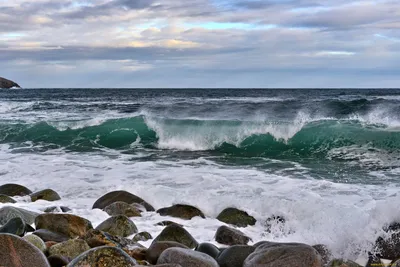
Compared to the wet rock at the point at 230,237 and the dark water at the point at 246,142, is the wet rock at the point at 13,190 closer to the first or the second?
the wet rock at the point at 230,237

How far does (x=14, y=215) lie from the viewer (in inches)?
232

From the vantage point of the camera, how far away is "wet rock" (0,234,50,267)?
3.87m

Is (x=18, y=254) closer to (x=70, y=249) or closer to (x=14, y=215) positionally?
(x=70, y=249)

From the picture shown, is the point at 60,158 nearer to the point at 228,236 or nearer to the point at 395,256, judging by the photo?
the point at 228,236

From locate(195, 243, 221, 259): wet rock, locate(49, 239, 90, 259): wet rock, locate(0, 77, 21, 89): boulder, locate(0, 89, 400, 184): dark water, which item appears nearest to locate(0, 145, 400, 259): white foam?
locate(195, 243, 221, 259): wet rock

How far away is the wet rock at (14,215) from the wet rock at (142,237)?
1439mm

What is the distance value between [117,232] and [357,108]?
21511mm

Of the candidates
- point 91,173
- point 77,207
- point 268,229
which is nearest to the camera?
point 268,229

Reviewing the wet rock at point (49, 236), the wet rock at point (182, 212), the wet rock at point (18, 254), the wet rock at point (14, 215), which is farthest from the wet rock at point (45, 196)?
the wet rock at point (18, 254)

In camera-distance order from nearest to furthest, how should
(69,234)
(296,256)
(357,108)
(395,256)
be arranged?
(296,256), (395,256), (69,234), (357,108)

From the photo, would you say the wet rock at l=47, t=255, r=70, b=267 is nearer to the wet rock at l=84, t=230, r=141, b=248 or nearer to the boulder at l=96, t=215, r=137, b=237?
the wet rock at l=84, t=230, r=141, b=248

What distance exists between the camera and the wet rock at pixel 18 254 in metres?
3.87

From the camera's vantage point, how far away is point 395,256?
475 cm

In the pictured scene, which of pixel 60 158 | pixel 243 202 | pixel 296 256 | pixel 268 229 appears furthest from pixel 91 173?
pixel 296 256
